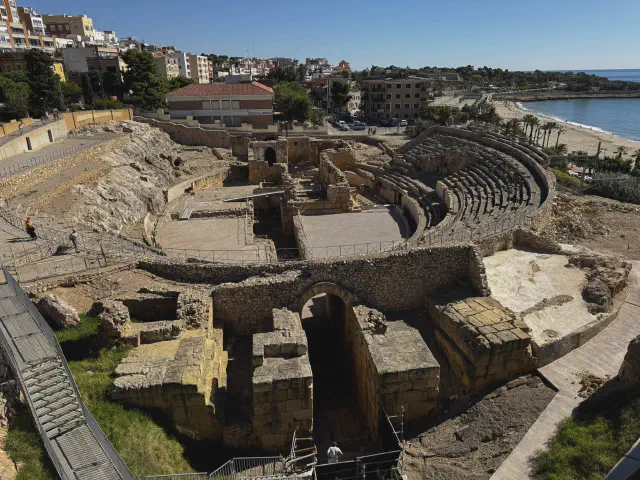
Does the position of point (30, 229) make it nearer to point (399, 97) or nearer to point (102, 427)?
point (102, 427)

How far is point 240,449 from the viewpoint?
11.6m

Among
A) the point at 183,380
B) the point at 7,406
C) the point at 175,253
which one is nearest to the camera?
the point at 7,406

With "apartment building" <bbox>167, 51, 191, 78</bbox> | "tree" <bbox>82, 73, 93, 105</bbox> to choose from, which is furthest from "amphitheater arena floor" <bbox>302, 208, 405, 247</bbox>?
"apartment building" <bbox>167, 51, 191, 78</bbox>

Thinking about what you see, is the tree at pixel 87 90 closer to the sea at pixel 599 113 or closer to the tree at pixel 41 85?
the tree at pixel 41 85

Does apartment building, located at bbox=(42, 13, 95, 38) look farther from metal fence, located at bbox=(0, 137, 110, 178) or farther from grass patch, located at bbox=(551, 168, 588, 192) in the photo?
grass patch, located at bbox=(551, 168, 588, 192)

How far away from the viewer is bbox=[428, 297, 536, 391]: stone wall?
1208 cm

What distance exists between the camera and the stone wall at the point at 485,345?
12078 millimetres

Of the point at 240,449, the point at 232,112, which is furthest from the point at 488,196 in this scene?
the point at 232,112

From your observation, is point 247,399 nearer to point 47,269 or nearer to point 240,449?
point 240,449

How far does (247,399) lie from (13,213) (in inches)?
589

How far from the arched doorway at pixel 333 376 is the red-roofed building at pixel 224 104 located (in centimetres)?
3176

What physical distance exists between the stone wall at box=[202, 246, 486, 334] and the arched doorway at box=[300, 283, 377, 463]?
51 cm

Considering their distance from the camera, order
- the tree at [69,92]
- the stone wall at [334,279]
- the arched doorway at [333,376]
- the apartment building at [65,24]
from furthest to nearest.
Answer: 1. the apartment building at [65,24]
2. the tree at [69,92]
3. the stone wall at [334,279]
4. the arched doorway at [333,376]

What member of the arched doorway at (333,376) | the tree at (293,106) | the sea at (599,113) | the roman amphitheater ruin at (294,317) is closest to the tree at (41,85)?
the tree at (293,106)
